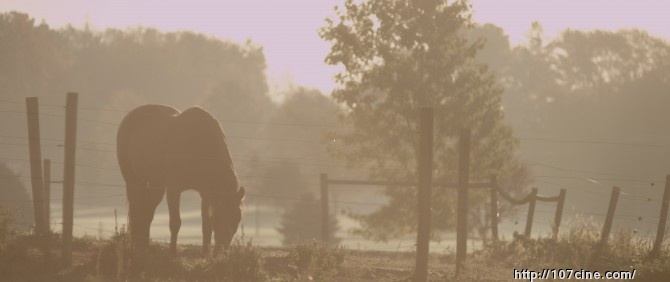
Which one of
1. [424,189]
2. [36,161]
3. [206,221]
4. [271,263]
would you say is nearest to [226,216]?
[206,221]

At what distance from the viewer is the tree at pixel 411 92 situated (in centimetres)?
3162

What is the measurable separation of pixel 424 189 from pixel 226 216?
12.2 feet

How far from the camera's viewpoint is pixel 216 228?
54.4 ft

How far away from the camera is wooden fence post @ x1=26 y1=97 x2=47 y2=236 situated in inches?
Result: 683

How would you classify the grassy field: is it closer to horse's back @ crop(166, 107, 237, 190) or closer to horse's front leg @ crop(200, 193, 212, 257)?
horse's front leg @ crop(200, 193, 212, 257)

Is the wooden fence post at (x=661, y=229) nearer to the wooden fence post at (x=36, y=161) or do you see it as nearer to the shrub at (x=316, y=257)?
the shrub at (x=316, y=257)

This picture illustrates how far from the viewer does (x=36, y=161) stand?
1783 cm

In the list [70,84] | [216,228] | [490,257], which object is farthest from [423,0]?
[70,84]

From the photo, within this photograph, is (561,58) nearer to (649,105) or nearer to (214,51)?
(649,105)

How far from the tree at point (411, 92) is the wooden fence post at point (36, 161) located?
1502cm

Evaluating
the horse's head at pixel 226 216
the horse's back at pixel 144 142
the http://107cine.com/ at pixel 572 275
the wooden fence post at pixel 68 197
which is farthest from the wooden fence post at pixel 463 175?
the wooden fence post at pixel 68 197

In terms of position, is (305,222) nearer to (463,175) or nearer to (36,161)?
(36,161)

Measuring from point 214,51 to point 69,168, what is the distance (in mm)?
111573

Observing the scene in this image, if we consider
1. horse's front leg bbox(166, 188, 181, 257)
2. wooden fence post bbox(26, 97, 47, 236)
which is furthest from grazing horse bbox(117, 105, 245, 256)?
wooden fence post bbox(26, 97, 47, 236)
